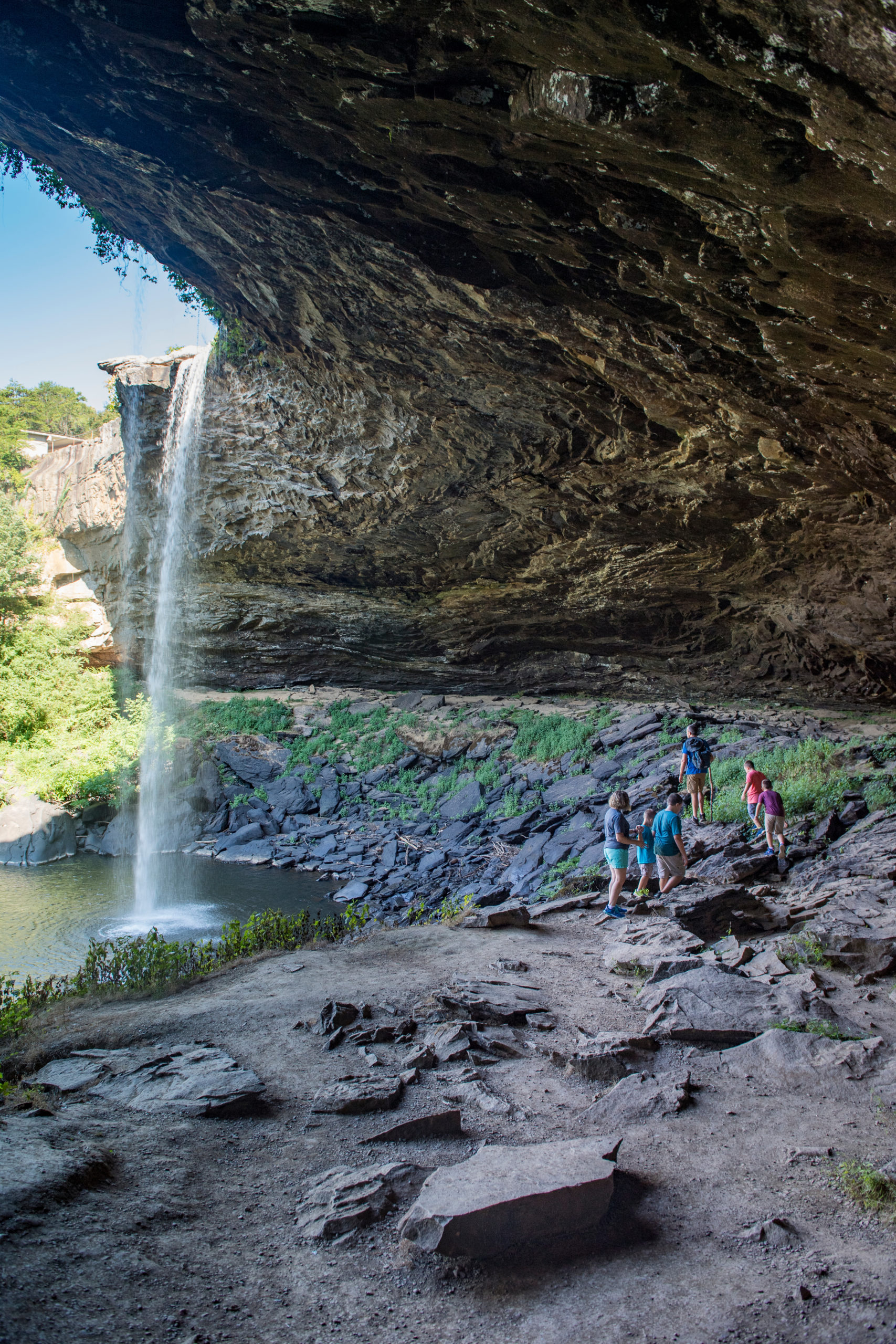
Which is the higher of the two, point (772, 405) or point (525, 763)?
point (772, 405)

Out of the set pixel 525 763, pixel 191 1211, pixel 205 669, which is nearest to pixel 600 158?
pixel 191 1211

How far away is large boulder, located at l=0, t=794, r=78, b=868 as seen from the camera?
15586 millimetres

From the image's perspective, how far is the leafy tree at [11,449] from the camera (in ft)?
70.4

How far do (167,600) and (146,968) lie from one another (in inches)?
488

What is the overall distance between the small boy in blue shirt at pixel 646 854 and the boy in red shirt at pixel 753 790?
178 centimetres

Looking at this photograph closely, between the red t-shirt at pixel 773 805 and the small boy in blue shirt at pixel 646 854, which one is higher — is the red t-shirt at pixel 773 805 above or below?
above

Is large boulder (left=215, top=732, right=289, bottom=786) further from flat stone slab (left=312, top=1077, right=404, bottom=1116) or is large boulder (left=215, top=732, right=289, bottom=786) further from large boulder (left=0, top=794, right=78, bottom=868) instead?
flat stone slab (left=312, top=1077, right=404, bottom=1116)

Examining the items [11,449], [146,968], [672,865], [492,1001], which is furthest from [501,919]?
[11,449]

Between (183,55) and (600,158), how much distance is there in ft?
9.03

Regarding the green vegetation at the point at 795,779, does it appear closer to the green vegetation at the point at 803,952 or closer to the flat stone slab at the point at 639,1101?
the green vegetation at the point at 803,952

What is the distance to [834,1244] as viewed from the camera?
8.30ft

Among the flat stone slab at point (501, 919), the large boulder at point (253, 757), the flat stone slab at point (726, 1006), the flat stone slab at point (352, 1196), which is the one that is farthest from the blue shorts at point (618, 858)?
the large boulder at point (253, 757)

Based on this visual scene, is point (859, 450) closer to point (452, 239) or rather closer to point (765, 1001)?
point (452, 239)

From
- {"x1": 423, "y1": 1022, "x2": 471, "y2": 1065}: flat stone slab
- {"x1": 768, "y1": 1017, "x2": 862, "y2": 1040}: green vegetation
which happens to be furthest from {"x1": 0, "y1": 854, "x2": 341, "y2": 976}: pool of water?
{"x1": 768, "y1": 1017, "x2": 862, "y2": 1040}: green vegetation
